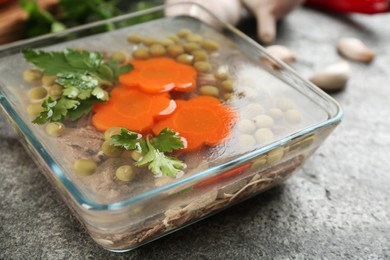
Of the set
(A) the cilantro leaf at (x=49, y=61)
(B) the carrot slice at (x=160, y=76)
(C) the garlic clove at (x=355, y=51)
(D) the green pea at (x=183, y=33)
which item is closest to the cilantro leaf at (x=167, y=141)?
(B) the carrot slice at (x=160, y=76)

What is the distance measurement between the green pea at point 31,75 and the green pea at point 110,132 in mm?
192

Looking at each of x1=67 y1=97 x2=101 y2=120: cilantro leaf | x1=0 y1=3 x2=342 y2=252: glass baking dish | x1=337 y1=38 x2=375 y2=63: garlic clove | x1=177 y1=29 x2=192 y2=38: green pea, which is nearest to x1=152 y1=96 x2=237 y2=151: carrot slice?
x1=0 y1=3 x2=342 y2=252: glass baking dish

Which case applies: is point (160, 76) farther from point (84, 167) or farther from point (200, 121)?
point (84, 167)

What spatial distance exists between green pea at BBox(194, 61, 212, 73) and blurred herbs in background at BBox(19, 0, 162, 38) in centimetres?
21

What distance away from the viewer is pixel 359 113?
1.12m

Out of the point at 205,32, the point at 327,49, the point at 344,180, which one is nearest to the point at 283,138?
the point at 344,180

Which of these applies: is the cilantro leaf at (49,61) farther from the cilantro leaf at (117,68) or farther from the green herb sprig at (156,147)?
the green herb sprig at (156,147)

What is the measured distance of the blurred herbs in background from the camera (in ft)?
3.81

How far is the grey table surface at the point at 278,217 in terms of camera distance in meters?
0.78

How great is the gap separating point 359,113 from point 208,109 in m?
0.43

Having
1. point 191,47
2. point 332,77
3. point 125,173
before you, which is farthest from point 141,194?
point 332,77

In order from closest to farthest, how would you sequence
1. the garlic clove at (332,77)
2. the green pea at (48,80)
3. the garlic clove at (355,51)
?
the green pea at (48,80), the garlic clove at (332,77), the garlic clove at (355,51)

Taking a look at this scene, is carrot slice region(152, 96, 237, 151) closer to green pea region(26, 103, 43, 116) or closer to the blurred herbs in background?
green pea region(26, 103, 43, 116)

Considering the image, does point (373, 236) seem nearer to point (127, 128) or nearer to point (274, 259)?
point (274, 259)
